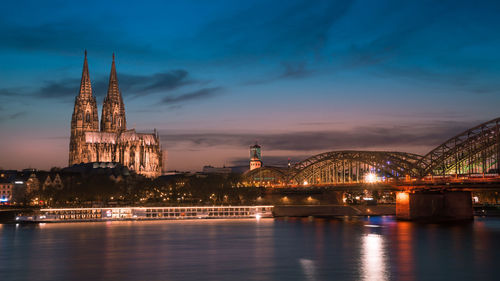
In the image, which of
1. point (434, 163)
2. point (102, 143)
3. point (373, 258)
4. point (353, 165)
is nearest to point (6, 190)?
point (102, 143)

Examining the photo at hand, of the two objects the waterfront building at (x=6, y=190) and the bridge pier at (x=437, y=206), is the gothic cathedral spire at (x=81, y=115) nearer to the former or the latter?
the waterfront building at (x=6, y=190)

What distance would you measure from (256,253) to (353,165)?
60472 mm

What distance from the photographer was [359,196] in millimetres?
155250

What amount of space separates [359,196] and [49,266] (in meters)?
116

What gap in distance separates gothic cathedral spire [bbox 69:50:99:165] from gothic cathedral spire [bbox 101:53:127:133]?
20.6ft

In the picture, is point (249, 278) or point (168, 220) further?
point (168, 220)

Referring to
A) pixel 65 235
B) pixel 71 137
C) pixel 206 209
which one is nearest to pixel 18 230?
pixel 65 235

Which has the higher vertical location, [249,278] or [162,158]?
[162,158]

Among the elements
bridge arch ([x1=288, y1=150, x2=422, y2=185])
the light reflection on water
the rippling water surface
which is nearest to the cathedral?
bridge arch ([x1=288, y1=150, x2=422, y2=185])

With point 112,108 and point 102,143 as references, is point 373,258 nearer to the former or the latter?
point 102,143

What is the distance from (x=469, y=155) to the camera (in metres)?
82.5

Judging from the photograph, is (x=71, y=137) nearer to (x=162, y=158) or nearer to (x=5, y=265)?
(x=162, y=158)

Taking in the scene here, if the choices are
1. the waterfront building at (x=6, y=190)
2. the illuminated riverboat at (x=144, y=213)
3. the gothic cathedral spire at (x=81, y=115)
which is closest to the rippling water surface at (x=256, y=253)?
the illuminated riverboat at (x=144, y=213)

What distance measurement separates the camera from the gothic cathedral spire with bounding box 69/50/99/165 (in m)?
180
